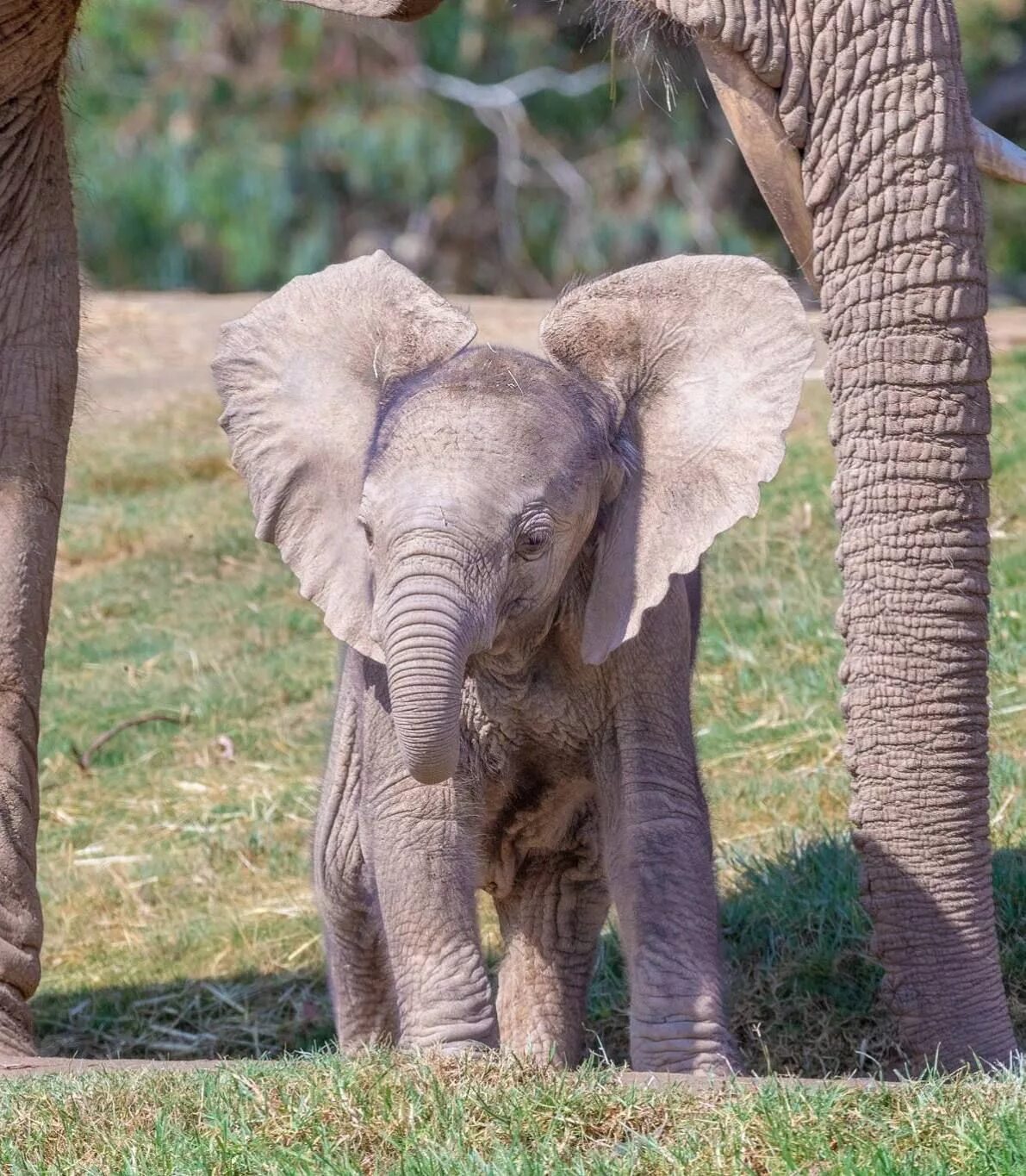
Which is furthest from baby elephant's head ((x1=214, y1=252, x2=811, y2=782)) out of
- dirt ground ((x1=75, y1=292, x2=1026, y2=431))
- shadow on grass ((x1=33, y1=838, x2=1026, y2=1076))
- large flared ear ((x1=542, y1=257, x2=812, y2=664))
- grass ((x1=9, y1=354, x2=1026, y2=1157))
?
dirt ground ((x1=75, y1=292, x2=1026, y2=431))

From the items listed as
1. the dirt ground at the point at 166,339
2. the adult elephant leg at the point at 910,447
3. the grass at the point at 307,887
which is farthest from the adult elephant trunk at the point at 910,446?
the dirt ground at the point at 166,339

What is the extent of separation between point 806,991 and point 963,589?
1.71m

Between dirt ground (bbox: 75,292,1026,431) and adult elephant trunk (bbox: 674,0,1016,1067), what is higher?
dirt ground (bbox: 75,292,1026,431)

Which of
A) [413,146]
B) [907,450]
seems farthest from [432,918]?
[413,146]

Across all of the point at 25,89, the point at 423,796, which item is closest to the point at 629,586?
the point at 423,796

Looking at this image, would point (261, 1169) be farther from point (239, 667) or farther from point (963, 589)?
point (239, 667)

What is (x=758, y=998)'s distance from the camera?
5512 millimetres

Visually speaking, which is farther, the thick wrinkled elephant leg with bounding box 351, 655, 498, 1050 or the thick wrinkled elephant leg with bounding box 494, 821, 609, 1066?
the thick wrinkled elephant leg with bounding box 494, 821, 609, 1066

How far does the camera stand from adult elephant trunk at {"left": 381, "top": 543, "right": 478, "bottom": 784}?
377 centimetres

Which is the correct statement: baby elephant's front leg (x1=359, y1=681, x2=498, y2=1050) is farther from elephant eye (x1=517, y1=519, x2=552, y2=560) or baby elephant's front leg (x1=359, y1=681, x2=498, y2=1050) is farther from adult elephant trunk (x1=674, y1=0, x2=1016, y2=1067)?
adult elephant trunk (x1=674, y1=0, x2=1016, y2=1067)

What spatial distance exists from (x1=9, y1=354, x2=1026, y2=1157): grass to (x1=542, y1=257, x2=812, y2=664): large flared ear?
94 cm

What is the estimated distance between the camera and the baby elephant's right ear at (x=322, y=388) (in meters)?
4.41

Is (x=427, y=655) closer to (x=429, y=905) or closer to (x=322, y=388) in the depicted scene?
(x=429, y=905)

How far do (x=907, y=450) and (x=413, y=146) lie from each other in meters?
19.4
